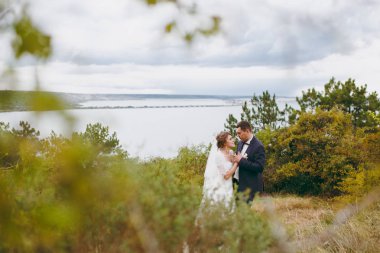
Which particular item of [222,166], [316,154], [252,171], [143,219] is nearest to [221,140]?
[222,166]

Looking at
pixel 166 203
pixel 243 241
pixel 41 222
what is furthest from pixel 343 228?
pixel 41 222

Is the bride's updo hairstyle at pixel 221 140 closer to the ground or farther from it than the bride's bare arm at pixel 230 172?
farther from it

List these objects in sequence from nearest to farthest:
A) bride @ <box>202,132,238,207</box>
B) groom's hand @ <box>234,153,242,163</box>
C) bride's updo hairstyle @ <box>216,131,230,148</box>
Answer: groom's hand @ <box>234,153,242,163</box>, bride @ <box>202,132,238,207</box>, bride's updo hairstyle @ <box>216,131,230,148</box>

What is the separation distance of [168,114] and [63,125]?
110343mm

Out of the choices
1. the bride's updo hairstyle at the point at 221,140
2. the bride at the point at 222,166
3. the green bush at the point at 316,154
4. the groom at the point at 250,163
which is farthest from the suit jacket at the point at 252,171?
the green bush at the point at 316,154

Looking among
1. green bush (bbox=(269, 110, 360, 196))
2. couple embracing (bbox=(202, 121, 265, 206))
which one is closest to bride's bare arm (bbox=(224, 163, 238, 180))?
couple embracing (bbox=(202, 121, 265, 206))

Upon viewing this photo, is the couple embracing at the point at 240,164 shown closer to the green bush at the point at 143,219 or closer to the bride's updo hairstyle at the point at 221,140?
the bride's updo hairstyle at the point at 221,140

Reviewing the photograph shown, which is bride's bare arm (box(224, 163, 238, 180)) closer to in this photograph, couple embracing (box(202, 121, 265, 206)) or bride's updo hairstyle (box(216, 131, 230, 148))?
couple embracing (box(202, 121, 265, 206))

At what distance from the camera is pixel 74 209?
3.19ft

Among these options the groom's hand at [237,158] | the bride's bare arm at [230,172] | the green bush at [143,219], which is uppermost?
the green bush at [143,219]

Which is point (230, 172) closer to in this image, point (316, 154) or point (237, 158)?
point (237, 158)

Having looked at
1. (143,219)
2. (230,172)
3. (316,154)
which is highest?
(143,219)

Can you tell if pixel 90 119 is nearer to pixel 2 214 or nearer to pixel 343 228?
pixel 2 214

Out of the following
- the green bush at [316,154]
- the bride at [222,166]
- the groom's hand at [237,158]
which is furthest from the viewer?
the green bush at [316,154]
